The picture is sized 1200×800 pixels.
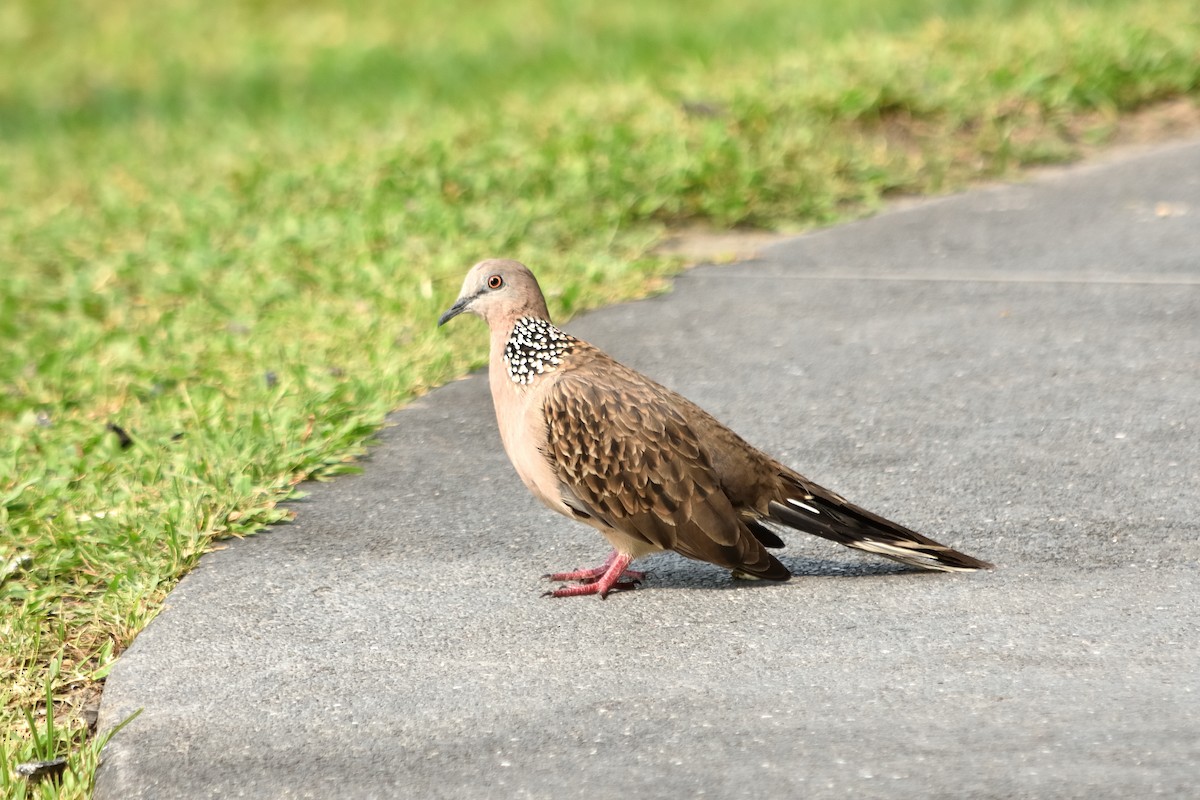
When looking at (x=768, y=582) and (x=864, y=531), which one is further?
(x=768, y=582)

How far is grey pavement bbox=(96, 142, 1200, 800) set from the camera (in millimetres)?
3656

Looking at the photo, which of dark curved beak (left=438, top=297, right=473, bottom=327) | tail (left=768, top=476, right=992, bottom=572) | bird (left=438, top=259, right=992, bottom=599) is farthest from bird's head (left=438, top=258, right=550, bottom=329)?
tail (left=768, top=476, right=992, bottom=572)

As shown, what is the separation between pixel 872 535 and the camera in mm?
4488

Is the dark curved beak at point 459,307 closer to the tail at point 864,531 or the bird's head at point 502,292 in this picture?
the bird's head at point 502,292

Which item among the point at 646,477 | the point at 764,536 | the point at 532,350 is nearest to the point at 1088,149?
the point at 764,536

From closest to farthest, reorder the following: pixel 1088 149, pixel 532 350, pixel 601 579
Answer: pixel 601 579 → pixel 532 350 → pixel 1088 149

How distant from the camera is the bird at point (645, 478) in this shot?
4480 mm

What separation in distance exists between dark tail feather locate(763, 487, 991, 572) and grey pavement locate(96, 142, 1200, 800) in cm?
7

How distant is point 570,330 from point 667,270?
0.94m

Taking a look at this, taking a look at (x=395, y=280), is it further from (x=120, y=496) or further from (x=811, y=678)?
(x=811, y=678)

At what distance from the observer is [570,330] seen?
692 cm

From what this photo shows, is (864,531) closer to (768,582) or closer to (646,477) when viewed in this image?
(768,582)

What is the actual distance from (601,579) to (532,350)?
73 centimetres

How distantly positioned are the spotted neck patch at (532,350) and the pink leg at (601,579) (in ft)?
1.96
